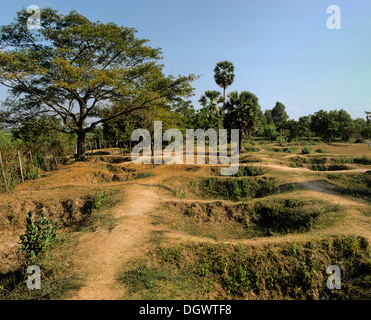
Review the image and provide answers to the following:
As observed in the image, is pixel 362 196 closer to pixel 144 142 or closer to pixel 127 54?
pixel 127 54

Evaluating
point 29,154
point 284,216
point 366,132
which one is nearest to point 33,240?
point 284,216

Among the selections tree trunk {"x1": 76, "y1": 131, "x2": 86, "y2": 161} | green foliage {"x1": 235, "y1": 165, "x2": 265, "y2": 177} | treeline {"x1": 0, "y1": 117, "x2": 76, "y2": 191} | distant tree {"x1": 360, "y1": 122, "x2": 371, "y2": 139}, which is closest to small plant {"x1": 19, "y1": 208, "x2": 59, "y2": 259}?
treeline {"x1": 0, "y1": 117, "x2": 76, "y2": 191}

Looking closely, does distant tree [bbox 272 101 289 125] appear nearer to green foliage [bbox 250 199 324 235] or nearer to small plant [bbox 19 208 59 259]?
green foliage [bbox 250 199 324 235]

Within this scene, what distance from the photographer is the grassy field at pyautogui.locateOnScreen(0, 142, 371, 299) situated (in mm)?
4664

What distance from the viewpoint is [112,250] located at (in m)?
5.66

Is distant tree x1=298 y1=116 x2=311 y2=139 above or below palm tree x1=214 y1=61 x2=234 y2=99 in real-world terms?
below

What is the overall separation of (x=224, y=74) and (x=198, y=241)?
50.4 metres

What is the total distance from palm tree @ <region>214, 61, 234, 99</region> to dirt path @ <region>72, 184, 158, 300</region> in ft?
156


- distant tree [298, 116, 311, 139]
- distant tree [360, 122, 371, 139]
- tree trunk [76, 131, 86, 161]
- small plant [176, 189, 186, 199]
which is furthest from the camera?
distant tree [298, 116, 311, 139]

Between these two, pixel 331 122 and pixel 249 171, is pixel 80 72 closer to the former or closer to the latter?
pixel 249 171

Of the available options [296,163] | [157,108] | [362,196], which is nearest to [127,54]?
[157,108]

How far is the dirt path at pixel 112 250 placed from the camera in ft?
13.9

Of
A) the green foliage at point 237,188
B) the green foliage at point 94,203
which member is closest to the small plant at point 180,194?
the green foliage at point 237,188

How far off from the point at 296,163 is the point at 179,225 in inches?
525
